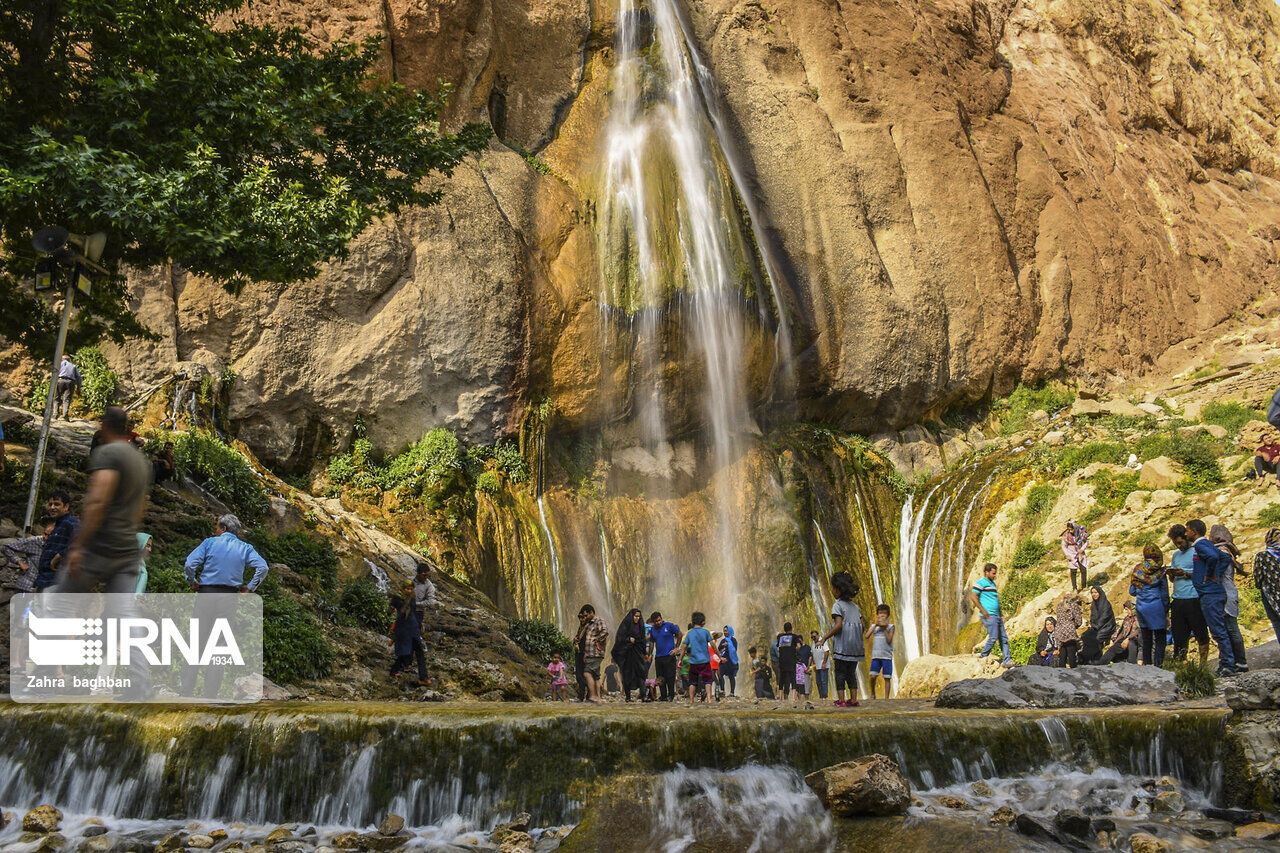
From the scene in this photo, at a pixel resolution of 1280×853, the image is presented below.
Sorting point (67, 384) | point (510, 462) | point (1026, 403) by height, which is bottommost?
point (510, 462)

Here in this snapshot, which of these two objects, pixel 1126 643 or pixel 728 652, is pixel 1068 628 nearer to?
pixel 1126 643

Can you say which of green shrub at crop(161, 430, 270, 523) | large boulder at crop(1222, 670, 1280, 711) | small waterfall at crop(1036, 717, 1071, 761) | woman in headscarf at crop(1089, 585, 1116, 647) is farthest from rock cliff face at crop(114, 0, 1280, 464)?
large boulder at crop(1222, 670, 1280, 711)

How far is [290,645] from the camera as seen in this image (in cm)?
1053

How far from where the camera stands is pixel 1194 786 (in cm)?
724

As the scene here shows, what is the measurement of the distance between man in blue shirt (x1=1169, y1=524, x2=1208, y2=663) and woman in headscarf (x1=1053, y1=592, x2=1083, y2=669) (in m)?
3.89

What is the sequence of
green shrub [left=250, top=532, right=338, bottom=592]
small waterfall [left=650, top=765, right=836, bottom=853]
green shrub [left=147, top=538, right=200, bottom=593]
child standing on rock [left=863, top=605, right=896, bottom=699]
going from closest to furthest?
small waterfall [left=650, top=765, right=836, bottom=853], green shrub [left=147, top=538, right=200, bottom=593], child standing on rock [left=863, top=605, right=896, bottom=699], green shrub [left=250, top=532, right=338, bottom=592]

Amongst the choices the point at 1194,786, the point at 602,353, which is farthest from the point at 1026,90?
the point at 1194,786

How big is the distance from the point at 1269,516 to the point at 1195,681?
31.4 feet

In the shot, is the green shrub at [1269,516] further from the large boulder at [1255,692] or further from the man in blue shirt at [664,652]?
the large boulder at [1255,692]

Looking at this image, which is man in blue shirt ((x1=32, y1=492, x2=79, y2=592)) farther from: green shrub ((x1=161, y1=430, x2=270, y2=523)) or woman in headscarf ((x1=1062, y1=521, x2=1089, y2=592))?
woman in headscarf ((x1=1062, y1=521, x2=1089, y2=592))

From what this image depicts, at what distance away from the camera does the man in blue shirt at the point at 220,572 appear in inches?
324

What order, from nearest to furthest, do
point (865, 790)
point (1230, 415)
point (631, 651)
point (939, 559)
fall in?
point (865, 790) < point (631, 651) < point (939, 559) < point (1230, 415)

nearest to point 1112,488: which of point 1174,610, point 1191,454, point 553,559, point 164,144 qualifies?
point 1191,454

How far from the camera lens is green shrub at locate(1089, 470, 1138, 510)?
21359mm
